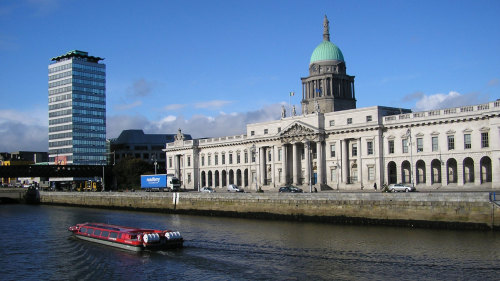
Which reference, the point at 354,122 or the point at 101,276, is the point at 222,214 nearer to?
the point at 354,122

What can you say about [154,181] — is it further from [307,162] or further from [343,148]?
[343,148]

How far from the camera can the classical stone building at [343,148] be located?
267ft

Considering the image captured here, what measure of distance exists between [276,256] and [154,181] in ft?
247

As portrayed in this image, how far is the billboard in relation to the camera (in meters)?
114

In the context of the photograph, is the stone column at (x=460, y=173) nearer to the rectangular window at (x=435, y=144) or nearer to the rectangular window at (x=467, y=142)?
the rectangular window at (x=467, y=142)

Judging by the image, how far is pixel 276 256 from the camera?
1684 inches

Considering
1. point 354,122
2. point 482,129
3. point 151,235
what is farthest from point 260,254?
point 354,122

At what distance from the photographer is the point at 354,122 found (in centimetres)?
9719

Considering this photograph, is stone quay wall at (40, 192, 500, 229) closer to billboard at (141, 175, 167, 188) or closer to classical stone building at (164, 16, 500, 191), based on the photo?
classical stone building at (164, 16, 500, 191)

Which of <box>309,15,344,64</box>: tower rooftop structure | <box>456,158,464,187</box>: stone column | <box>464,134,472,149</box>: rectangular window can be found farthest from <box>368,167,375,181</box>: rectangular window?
<box>309,15,344,64</box>: tower rooftop structure

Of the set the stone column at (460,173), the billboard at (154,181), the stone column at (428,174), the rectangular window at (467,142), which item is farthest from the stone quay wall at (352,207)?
the rectangular window at (467,142)

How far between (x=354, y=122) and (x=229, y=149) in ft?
113

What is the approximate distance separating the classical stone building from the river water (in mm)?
30764

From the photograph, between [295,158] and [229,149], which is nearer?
[295,158]
